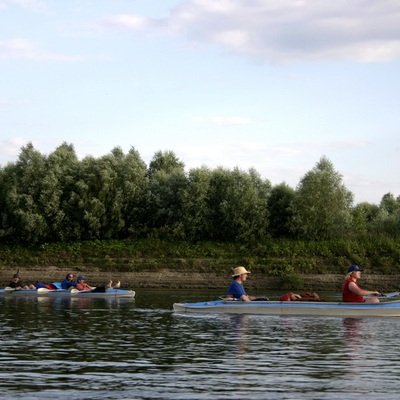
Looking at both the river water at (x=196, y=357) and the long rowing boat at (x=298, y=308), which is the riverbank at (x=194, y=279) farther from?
the river water at (x=196, y=357)

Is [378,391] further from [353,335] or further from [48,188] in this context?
[48,188]

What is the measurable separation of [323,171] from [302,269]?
43.5 feet

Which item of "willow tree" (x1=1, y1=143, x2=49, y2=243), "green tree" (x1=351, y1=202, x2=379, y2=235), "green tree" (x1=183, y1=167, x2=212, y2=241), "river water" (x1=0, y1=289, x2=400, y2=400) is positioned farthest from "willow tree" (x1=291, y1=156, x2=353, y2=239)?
"river water" (x1=0, y1=289, x2=400, y2=400)

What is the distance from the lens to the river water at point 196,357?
640 inches

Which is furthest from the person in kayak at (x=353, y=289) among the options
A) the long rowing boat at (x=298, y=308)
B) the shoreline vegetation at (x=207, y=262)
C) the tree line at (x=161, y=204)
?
the tree line at (x=161, y=204)

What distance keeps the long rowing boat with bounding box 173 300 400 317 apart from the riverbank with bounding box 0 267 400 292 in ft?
79.0

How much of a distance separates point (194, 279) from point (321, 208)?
15.8 meters

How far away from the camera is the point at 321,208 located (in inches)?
2896

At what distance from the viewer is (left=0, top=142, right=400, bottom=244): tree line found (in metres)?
73.6

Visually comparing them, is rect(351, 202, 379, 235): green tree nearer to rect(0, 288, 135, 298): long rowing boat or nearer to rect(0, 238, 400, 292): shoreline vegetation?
rect(0, 238, 400, 292): shoreline vegetation

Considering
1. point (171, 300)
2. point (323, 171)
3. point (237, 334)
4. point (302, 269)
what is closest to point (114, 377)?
point (237, 334)

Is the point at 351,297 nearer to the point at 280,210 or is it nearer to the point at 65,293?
the point at 65,293

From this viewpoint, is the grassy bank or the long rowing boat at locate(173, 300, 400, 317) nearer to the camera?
the long rowing boat at locate(173, 300, 400, 317)

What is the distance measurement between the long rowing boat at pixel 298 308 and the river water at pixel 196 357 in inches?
25.8
